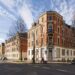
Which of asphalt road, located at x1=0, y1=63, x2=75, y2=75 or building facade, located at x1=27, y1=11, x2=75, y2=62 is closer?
asphalt road, located at x1=0, y1=63, x2=75, y2=75

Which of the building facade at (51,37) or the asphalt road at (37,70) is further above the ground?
the building facade at (51,37)

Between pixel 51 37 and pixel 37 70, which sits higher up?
pixel 51 37

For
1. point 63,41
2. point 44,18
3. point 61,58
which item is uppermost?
point 44,18

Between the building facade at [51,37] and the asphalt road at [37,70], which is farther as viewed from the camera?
the building facade at [51,37]

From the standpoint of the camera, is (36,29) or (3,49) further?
(3,49)

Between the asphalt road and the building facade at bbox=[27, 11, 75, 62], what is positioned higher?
the building facade at bbox=[27, 11, 75, 62]

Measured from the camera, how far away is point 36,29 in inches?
3216

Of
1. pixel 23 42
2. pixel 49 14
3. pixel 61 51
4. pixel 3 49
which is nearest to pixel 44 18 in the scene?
pixel 49 14

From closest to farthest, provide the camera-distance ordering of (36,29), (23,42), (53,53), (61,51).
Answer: (53,53)
(61,51)
(36,29)
(23,42)

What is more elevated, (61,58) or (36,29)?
(36,29)

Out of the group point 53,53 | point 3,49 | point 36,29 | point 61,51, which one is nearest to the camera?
point 53,53

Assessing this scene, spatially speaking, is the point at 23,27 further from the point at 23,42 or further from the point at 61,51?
the point at 23,42

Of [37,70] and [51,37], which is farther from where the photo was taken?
[51,37]

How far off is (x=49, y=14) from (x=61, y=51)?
13065 millimetres
